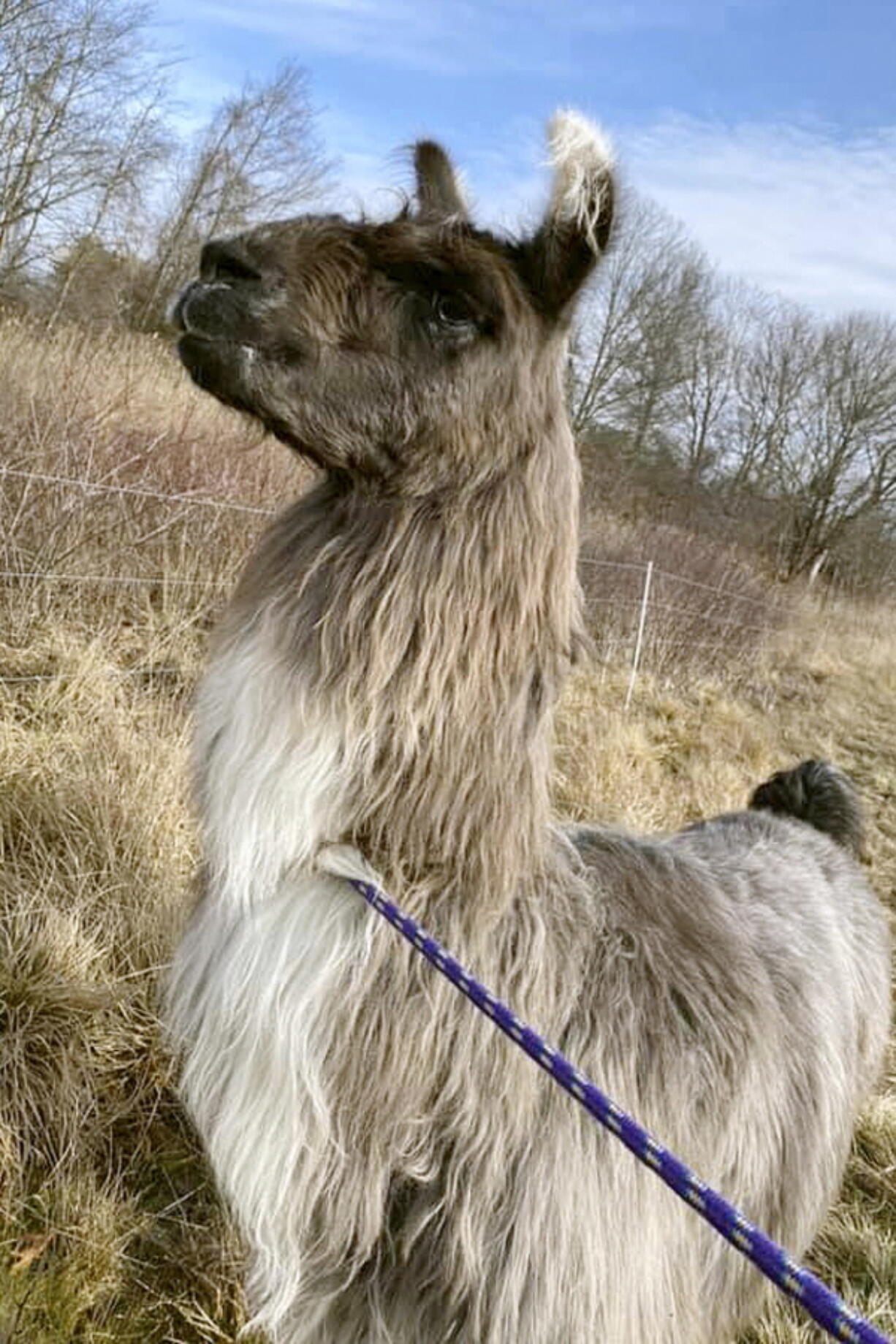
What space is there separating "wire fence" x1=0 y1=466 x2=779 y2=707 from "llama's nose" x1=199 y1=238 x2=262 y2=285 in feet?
12.5

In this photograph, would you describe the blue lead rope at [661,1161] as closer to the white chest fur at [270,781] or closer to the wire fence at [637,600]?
the white chest fur at [270,781]

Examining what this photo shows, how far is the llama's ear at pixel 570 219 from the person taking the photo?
156 centimetres

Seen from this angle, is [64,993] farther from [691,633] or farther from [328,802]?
[691,633]

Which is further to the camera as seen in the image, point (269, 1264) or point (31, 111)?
point (31, 111)

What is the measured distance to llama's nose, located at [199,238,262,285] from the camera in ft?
5.19

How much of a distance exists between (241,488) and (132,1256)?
5406 millimetres

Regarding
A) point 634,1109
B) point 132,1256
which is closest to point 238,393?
point 634,1109

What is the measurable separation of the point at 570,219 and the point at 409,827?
1.00 m

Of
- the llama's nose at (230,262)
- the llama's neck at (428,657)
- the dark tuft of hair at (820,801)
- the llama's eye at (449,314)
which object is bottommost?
the dark tuft of hair at (820,801)

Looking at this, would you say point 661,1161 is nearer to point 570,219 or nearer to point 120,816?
point 570,219

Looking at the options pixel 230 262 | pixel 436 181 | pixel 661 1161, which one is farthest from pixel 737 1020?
pixel 436 181

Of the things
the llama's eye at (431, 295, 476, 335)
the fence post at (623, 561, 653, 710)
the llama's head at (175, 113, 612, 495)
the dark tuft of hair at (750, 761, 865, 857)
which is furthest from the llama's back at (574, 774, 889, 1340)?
the fence post at (623, 561, 653, 710)

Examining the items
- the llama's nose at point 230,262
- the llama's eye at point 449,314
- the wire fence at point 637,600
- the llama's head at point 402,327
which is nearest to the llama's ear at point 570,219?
the llama's head at point 402,327

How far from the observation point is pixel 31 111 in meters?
16.1
